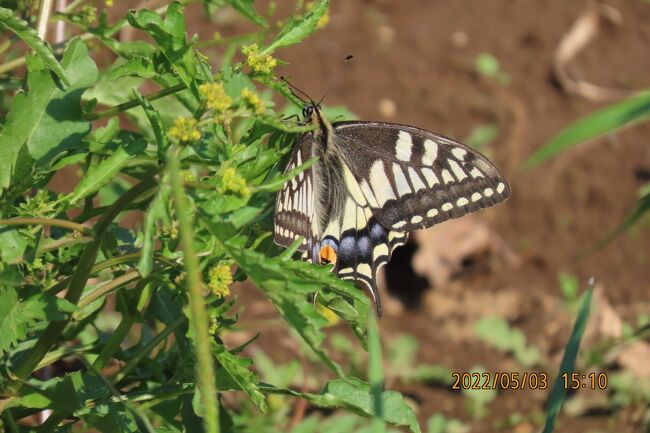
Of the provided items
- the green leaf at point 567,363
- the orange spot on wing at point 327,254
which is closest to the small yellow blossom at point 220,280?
the green leaf at point 567,363

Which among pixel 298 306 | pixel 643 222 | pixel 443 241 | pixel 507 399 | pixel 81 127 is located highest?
pixel 643 222

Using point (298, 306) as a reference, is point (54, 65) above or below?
above

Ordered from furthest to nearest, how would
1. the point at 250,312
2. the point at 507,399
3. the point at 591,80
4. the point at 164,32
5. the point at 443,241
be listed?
the point at 591,80 < the point at 443,241 < the point at 250,312 < the point at 507,399 < the point at 164,32

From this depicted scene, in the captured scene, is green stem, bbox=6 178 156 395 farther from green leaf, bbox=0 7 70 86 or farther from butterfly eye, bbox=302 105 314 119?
butterfly eye, bbox=302 105 314 119

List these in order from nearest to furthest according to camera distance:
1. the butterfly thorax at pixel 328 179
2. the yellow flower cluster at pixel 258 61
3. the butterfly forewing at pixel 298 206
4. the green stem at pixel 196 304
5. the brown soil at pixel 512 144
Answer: the green stem at pixel 196 304, the yellow flower cluster at pixel 258 61, the butterfly forewing at pixel 298 206, the butterfly thorax at pixel 328 179, the brown soil at pixel 512 144

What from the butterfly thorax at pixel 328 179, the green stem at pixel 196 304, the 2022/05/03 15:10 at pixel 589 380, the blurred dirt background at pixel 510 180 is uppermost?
the blurred dirt background at pixel 510 180

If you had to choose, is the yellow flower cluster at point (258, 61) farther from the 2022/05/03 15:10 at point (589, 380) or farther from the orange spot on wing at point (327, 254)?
the 2022/05/03 15:10 at point (589, 380)

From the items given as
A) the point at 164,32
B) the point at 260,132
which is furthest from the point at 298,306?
the point at 164,32

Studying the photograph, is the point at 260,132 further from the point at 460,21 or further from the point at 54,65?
the point at 460,21
